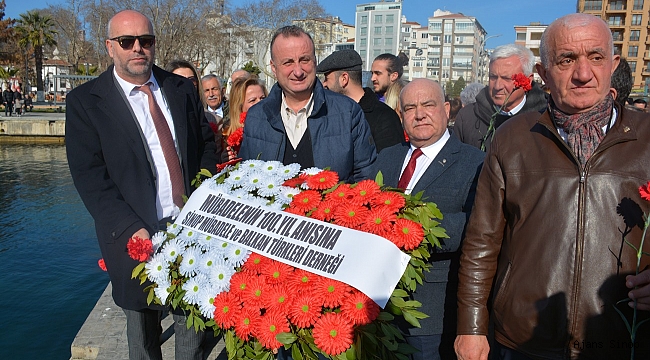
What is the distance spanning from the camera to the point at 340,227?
234cm

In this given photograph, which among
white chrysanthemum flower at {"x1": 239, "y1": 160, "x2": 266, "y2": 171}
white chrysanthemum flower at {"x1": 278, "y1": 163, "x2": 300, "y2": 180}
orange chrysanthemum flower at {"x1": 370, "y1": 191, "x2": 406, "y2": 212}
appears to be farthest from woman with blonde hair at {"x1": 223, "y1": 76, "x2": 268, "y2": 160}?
orange chrysanthemum flower at {"x1": 370, "y1": 191, "x2": 406, "y2": 212}

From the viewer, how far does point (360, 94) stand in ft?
15.4

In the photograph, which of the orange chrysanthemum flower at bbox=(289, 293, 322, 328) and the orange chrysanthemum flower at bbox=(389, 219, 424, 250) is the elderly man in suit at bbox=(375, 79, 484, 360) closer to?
the orange chrysanthemum flower at bbox=(389, 219, 424, 250)

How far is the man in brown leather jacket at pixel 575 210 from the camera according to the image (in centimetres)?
190

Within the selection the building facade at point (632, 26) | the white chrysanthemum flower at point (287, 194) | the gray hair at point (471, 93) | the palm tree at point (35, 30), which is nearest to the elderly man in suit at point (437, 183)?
the white chrysanthemum flower at point (287, 194)

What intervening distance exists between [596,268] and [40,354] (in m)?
5.49

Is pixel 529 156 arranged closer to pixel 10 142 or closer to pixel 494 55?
pixel 494 55

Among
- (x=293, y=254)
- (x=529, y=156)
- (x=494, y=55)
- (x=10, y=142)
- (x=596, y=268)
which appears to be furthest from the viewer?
(x=10, y=142)

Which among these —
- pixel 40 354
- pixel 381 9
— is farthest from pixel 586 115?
pixel 381 9

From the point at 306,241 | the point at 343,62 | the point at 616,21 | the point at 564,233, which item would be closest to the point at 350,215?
the point at 306,241

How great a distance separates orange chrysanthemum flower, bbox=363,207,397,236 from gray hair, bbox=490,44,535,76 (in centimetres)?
243

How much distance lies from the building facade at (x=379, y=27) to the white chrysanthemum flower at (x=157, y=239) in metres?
62.9

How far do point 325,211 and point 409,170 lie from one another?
710mm

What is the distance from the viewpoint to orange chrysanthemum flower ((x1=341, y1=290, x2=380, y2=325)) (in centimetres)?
208
